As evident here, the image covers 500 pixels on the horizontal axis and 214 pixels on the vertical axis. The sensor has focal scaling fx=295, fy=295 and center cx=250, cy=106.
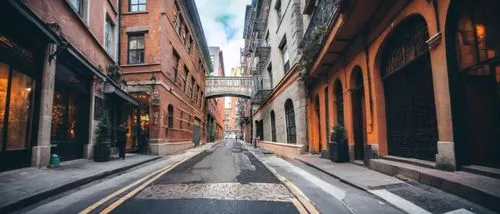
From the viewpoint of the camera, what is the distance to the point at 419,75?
7020mm

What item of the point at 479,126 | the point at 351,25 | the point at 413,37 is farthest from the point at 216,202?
the point at 351,25

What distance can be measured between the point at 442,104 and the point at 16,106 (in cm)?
1025

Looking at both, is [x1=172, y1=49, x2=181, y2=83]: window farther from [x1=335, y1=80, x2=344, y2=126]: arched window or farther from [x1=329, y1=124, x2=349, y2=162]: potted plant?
[x1=329, y1=124, x2=349, y2=162]: potted plant

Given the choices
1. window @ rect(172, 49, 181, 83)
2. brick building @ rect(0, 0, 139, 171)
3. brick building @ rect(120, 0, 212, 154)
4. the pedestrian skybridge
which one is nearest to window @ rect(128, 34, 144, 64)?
brick building @ rect(120, 0, 212, 154)

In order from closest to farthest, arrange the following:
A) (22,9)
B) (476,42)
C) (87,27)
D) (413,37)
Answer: (476,42)
(22,9)
(413,37)
(87,27)

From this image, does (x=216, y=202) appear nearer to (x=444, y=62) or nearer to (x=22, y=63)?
(x=444, y=62)

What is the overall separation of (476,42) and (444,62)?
0.58m

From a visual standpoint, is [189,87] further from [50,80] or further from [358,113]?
[358,113]

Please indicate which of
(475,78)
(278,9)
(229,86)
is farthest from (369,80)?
(229,86)

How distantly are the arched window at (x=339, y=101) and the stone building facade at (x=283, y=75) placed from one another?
291 cm

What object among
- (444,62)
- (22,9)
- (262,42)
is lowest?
(444,62)

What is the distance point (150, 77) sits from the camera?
18078 mm

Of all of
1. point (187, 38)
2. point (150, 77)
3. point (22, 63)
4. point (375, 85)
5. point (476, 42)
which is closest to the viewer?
point (476, 42)

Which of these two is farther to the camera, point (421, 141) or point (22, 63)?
point (22, 63)
